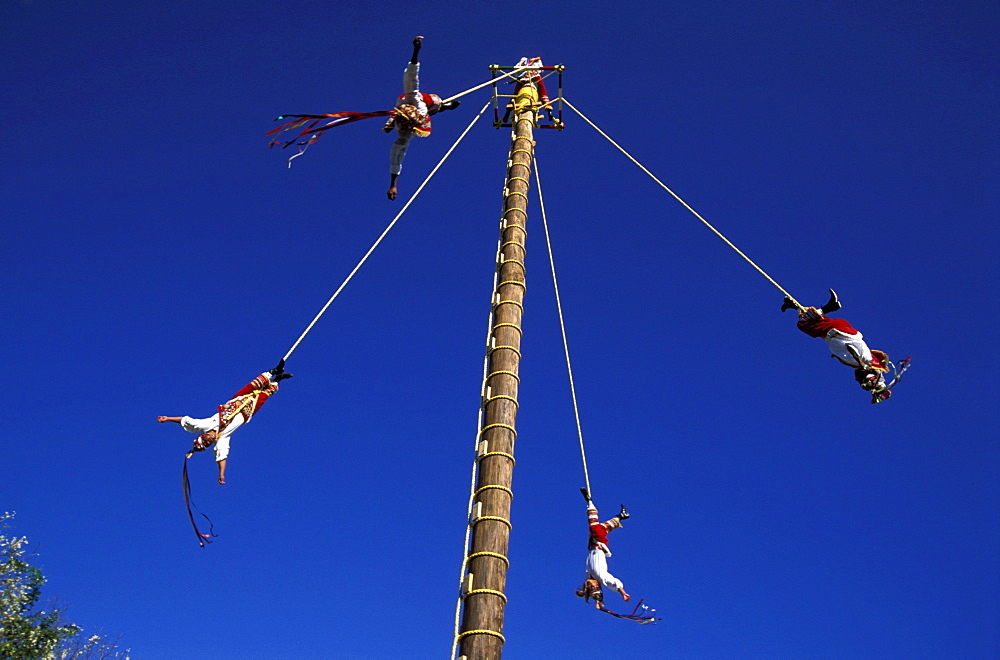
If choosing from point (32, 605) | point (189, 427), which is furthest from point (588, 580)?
point (32, 605)

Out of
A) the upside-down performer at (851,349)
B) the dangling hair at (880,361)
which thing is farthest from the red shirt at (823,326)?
the dangling hair at (880,361)

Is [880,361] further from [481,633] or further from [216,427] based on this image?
[216,427]

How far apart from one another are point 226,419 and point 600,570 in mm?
3927

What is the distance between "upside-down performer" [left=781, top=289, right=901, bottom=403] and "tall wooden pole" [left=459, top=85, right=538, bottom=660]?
301 cm

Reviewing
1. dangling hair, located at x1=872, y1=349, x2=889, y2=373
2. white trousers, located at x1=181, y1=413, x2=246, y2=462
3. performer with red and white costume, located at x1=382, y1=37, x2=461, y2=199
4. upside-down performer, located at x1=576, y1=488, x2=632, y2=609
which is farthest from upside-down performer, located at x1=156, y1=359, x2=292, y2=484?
dangling hair, located at x1=872, y1=349, x2=889, y2=373

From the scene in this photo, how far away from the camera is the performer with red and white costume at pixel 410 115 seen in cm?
764

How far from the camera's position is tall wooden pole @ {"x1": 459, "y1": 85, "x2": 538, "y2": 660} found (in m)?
5.52

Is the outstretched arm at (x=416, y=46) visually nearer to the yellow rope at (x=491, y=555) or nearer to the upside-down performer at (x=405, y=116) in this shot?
the upside-down performer at (x=405, y=116)

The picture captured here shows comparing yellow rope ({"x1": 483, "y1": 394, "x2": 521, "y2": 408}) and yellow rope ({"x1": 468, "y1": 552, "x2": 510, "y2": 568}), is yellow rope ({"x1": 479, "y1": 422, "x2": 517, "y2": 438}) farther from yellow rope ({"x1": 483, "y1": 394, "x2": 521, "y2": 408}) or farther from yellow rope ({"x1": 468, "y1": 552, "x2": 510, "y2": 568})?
yellow rope ({"x1": 468, "y1": 552, "x2": 510, "y2": 568})

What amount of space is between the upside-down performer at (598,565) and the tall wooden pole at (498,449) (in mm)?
1879

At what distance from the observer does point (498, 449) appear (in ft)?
21.2

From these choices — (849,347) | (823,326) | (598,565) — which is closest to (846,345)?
(849,347)

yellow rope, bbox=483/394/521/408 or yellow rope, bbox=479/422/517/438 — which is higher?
yellow rope, bbox=483/394/521/408

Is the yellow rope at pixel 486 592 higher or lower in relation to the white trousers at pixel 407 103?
lower
